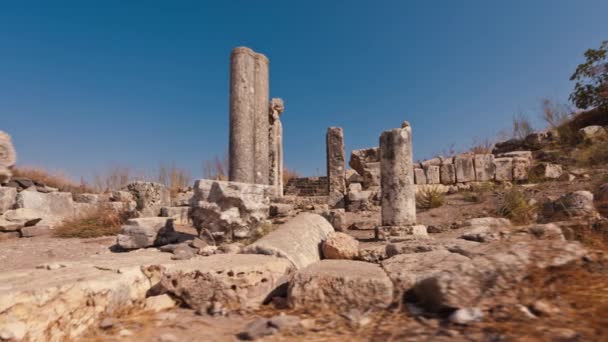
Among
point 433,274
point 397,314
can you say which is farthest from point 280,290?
point 433,274

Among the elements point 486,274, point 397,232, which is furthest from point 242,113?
point 486,274

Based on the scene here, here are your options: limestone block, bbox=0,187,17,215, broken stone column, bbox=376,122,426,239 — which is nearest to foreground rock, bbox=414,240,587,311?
broken stone column, bbox=376,122,426,239

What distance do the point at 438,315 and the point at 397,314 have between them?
0.23 metres

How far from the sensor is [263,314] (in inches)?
83.5

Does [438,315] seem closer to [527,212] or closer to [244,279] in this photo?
[244,279]

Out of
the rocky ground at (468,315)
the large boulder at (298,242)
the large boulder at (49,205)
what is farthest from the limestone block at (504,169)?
the large boulder at (49,205)

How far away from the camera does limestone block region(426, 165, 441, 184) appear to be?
34.5 feet

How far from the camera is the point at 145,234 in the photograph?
456 centimetres

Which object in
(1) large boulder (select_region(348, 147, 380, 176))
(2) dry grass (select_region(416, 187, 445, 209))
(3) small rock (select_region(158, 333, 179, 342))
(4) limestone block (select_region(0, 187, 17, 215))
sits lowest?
(3) small rock (select_region(158, 333, 179, 342))

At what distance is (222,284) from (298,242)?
121 cm

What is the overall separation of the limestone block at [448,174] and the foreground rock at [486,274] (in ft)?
29.1

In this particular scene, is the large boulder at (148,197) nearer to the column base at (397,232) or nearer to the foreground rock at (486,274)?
the column base at (397,232)

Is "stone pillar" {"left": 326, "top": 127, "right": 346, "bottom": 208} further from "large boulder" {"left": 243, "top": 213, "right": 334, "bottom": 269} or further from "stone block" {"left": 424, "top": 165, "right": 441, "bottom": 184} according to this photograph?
"large boulder" {"left": 243, "top": 213, "right": 334, "bottom": 269}

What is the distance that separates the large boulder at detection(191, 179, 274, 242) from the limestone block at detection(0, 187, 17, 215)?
6.97 metres
